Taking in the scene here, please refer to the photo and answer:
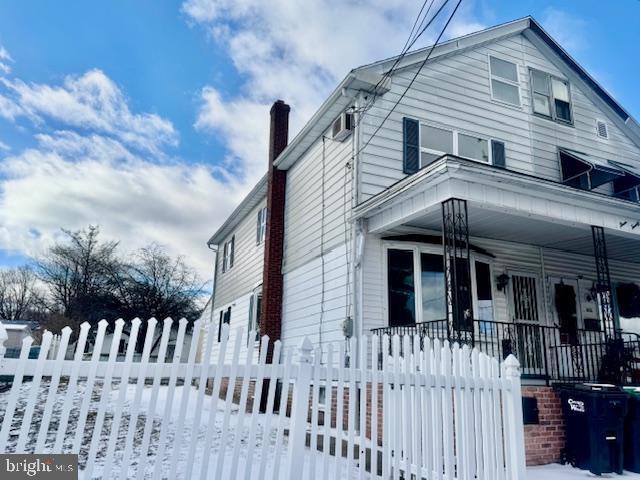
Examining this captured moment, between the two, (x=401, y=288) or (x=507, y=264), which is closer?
(x=401, y=288)

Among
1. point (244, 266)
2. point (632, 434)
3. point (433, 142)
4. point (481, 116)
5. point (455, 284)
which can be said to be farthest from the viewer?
point (244, 266)

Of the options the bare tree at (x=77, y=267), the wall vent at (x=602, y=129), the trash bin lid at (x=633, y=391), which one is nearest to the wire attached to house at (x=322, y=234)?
the trash bin lid at (x=633, y=391)

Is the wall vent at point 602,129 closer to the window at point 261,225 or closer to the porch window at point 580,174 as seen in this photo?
the porch window at point 580,174

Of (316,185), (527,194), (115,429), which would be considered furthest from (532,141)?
(115,429)

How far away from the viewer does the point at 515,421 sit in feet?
14.2

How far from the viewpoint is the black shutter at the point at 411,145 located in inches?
351

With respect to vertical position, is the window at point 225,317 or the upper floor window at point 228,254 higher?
the upper floor window at point 228,254

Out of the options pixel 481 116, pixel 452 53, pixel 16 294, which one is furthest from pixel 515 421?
pixel 16 294

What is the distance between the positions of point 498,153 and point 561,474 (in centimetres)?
684

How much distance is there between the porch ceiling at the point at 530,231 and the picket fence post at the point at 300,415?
14.1ft

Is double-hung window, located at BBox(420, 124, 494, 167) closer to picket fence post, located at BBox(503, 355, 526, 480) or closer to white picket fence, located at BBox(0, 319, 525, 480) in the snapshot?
picket fence post, located at BBox(503, 355, 526, 480)

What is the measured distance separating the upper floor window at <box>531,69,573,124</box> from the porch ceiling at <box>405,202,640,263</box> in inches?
147

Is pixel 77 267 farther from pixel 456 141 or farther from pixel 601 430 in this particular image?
pixel 601 430

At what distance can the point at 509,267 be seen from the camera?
9.29 m
